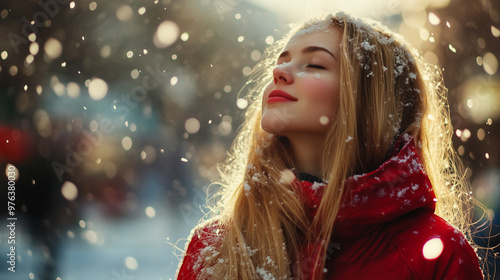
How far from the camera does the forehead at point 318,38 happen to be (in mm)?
1215

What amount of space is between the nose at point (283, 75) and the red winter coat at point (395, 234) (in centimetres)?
34

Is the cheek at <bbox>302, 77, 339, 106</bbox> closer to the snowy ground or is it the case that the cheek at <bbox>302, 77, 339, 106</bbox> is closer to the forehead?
the forehead

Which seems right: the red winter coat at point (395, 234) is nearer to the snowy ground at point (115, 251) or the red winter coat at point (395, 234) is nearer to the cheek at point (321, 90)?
the cheek at point (321, 90)

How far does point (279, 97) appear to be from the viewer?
1.14 metres

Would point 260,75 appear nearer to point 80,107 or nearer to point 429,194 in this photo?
point 429,194

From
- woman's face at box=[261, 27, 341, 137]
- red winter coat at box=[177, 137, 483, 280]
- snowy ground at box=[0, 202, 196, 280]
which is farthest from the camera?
snowy ground at box=[0, 202, 196, 280]

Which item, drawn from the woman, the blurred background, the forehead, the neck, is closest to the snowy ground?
the blurred background

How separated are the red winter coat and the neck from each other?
21cm

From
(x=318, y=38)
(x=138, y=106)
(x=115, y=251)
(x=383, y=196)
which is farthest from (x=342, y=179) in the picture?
(x=115, y=251)

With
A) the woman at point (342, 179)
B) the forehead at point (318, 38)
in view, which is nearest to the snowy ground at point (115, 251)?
the woman at point (342, 179)

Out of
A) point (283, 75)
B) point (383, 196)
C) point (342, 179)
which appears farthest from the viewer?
point (283, 75)

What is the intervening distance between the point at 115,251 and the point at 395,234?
5379 millimetres

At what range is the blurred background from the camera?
3.15 metres

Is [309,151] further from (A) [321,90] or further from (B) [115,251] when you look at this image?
(B) [115,251]
